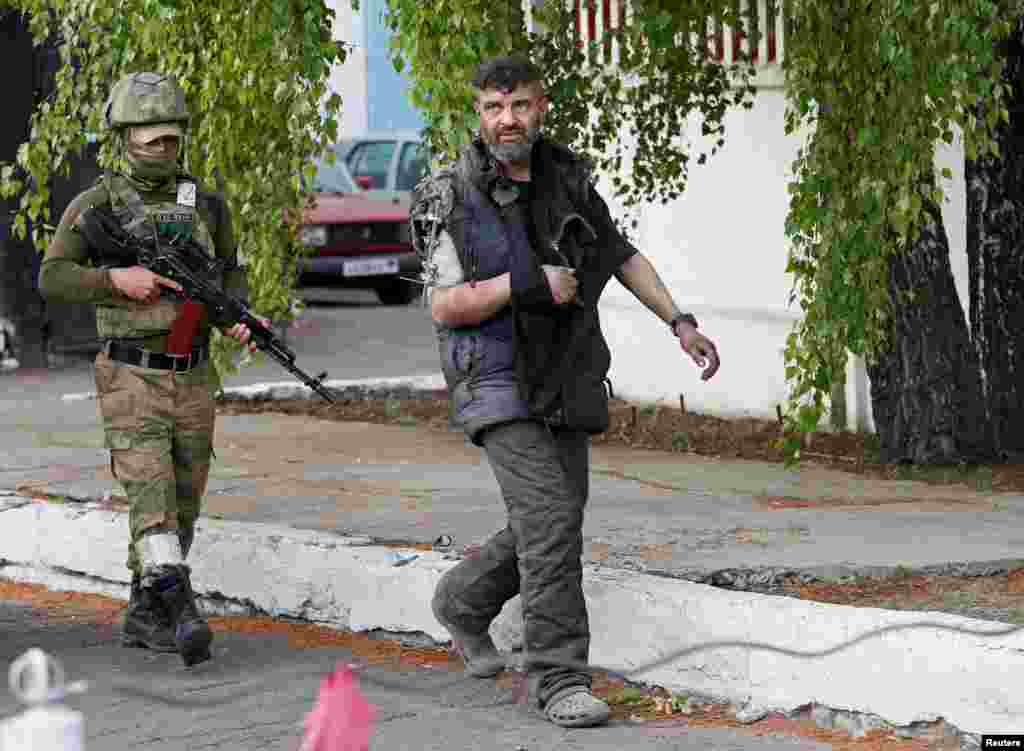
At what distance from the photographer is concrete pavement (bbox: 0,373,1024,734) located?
5965mm

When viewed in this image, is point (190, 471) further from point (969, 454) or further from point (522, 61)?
point (969, 454)

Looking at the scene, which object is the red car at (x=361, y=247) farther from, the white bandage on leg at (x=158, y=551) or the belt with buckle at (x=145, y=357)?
the white bandage on leg at (x=158, y=551)

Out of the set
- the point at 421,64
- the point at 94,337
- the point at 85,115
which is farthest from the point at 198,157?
the point at 94,337

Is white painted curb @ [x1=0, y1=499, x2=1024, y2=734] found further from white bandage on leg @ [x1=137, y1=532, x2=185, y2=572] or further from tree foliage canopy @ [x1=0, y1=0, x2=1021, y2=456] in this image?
tree foliage canopy @ [x1=0, y1=0, x2=1021, y2=456]

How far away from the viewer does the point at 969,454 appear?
10789mm

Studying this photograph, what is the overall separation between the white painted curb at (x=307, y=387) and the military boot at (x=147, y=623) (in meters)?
6.48

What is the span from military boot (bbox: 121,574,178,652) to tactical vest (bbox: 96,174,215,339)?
2.69 ft

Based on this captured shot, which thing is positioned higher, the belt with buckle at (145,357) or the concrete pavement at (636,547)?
the belt with buckle at (145,357)

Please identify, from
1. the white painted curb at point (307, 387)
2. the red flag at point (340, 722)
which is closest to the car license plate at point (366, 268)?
the white painted curb at point (307, 387)

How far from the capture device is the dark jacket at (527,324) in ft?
19.9

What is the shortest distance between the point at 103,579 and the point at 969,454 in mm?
4505

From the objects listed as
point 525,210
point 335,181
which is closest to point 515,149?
point 525,210

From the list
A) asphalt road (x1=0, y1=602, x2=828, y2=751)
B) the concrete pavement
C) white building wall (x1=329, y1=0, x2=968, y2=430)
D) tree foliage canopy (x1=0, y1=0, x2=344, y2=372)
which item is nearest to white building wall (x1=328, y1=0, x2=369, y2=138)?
white building wall (x1=329, y1=0, x2=968, y2=430)

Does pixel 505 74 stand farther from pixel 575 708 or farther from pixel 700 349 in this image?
pixel 575 708
